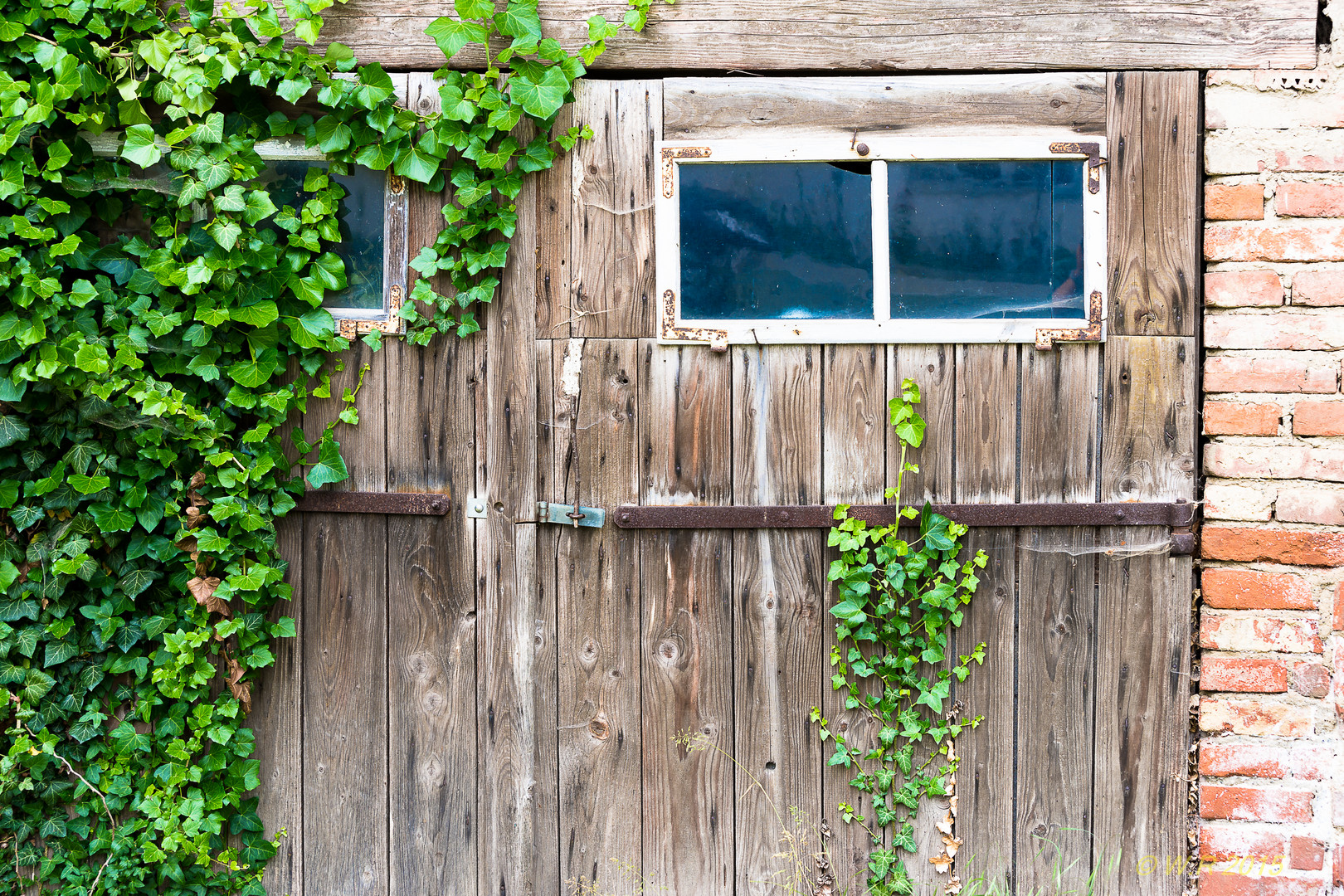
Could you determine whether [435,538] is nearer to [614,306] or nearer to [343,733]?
[343,733]

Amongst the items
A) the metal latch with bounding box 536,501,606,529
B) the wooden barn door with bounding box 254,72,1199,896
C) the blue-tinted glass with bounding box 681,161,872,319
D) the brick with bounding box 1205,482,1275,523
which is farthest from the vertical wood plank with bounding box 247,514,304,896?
the brick with bounding box 1205,482,1275,523

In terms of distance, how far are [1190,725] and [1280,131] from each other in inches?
58.1

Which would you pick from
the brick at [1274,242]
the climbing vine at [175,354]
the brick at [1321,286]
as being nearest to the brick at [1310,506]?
the brick at [1321,286]

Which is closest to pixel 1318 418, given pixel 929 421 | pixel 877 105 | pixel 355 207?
pixel 929 421

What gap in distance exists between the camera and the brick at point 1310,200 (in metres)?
1.82

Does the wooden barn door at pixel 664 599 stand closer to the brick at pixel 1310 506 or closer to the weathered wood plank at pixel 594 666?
the weathered wood plank at pixel 594 666

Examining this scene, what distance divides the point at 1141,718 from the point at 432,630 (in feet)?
6.01

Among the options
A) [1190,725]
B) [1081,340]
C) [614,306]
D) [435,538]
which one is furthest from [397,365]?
[1190,725]

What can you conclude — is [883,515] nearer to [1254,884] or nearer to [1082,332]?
[1082,332]

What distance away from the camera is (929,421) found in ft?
6.39

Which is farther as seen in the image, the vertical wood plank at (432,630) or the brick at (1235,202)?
the vertical wood plank at (432,630)

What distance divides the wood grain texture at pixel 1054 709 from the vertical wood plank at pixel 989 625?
0.03 metres

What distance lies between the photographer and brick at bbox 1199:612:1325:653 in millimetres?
1840

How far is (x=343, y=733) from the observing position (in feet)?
6.57
